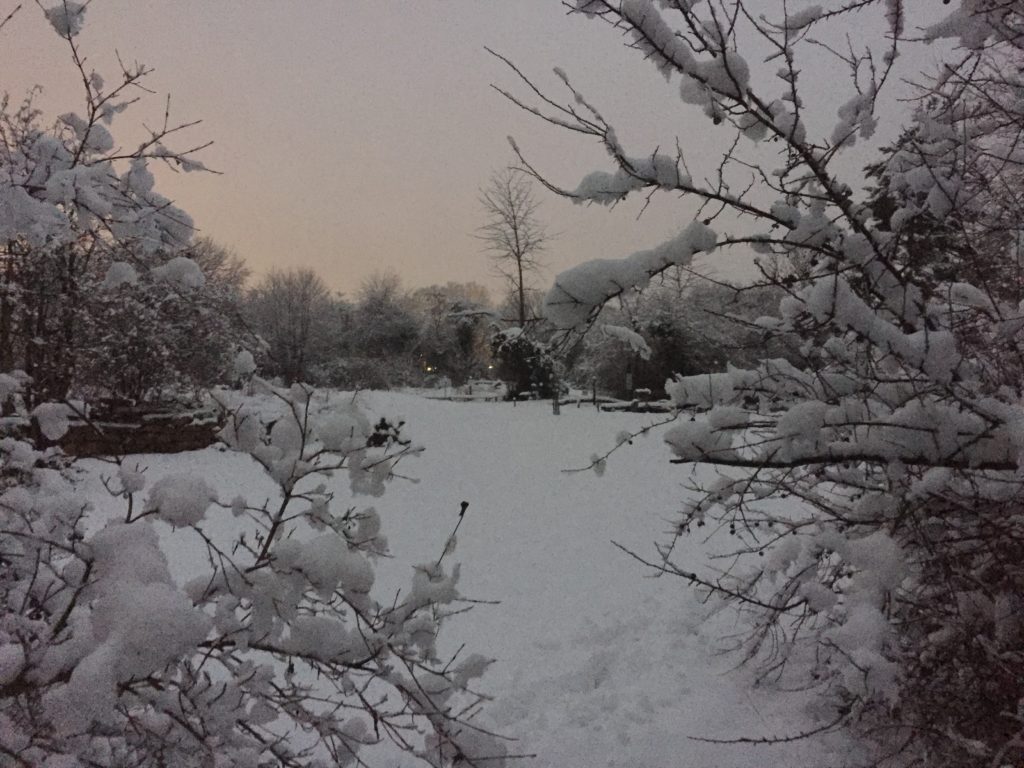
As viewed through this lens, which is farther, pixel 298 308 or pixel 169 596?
pixel 298 308

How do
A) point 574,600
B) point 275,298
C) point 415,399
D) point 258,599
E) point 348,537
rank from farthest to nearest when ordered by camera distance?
1. point 275,298
2. point 415,399
3. point 574,600
4. point 348,537
5. point 258,599

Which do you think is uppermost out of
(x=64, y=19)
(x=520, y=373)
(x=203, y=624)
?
(x=64, y=19)

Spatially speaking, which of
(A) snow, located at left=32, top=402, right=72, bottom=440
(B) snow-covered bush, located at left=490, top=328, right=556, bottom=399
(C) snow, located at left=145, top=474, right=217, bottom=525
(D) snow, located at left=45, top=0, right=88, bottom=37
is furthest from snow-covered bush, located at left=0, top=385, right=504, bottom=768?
(B) snow-covered bush, located at left=490, top=328, right=556, bottom=399

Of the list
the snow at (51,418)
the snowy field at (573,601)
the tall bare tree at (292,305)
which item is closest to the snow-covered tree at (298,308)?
the tall bare tree at (292,305)

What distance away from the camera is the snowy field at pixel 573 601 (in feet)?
11.9

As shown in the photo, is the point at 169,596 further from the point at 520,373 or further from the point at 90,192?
the point at 520,373

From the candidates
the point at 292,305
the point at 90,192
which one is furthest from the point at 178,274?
the point at 292,305

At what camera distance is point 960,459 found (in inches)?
63.7

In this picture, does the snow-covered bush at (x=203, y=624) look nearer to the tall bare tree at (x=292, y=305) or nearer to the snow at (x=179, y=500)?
the snow at (x=179, y=500)

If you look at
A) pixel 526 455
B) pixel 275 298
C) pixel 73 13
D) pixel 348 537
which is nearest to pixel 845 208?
pixel 348 537

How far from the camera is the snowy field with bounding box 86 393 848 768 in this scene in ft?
11.9

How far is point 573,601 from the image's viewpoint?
6.00 metres

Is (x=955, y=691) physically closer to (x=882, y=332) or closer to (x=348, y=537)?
(x=882, y=332)

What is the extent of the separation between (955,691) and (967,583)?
0.58m
